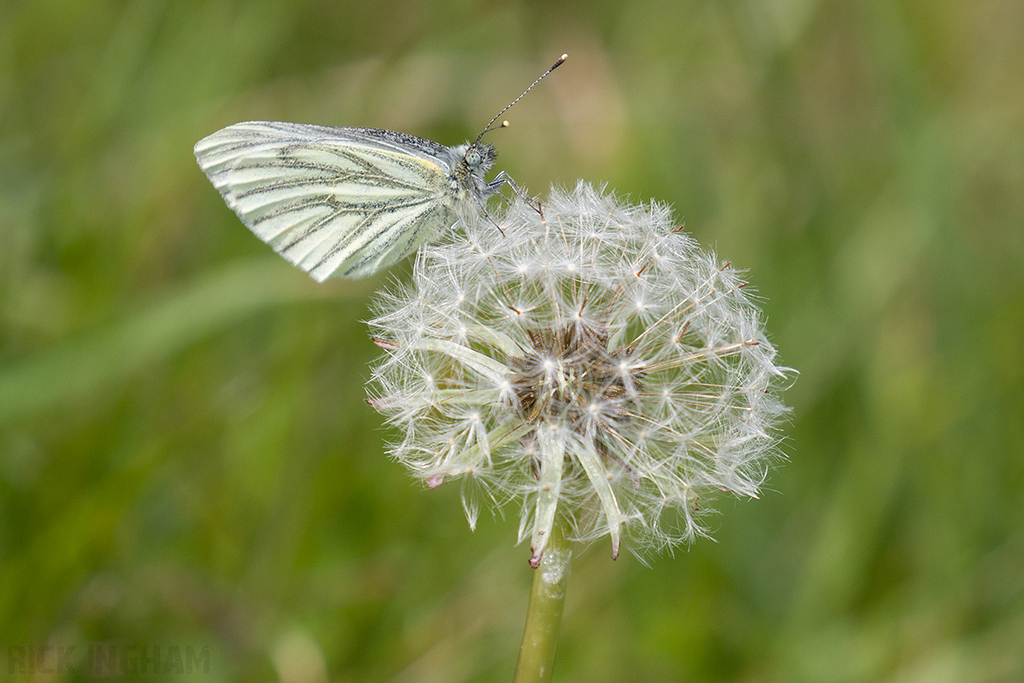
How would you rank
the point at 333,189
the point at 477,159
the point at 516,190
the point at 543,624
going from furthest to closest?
the point at 333,189 → the point at 477,159 → the point at 516,190 → the point at 543,624

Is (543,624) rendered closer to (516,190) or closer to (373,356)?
(516,190)

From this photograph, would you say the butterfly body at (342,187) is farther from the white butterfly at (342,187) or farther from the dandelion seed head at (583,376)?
the dandelion seed head at (583,376)

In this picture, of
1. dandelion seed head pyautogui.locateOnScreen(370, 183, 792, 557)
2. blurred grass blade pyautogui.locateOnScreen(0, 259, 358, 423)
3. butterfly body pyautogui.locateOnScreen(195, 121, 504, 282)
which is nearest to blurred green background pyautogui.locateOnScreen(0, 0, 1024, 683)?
blurred grass blade pyautogui.locateOnScreen(0, 259, 358, 423)

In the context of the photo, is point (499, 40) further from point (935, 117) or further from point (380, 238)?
point (380, 238)

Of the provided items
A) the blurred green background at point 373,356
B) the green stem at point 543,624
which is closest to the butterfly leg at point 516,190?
the blurred green background at point 373,356

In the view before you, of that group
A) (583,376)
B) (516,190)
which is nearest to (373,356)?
(516,190)

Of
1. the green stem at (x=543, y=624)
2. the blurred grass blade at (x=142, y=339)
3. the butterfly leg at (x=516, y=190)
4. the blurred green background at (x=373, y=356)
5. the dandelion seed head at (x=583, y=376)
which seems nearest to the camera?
the green stem at (x=543, y=624)

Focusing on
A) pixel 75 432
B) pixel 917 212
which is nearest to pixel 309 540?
pixel 75 432
